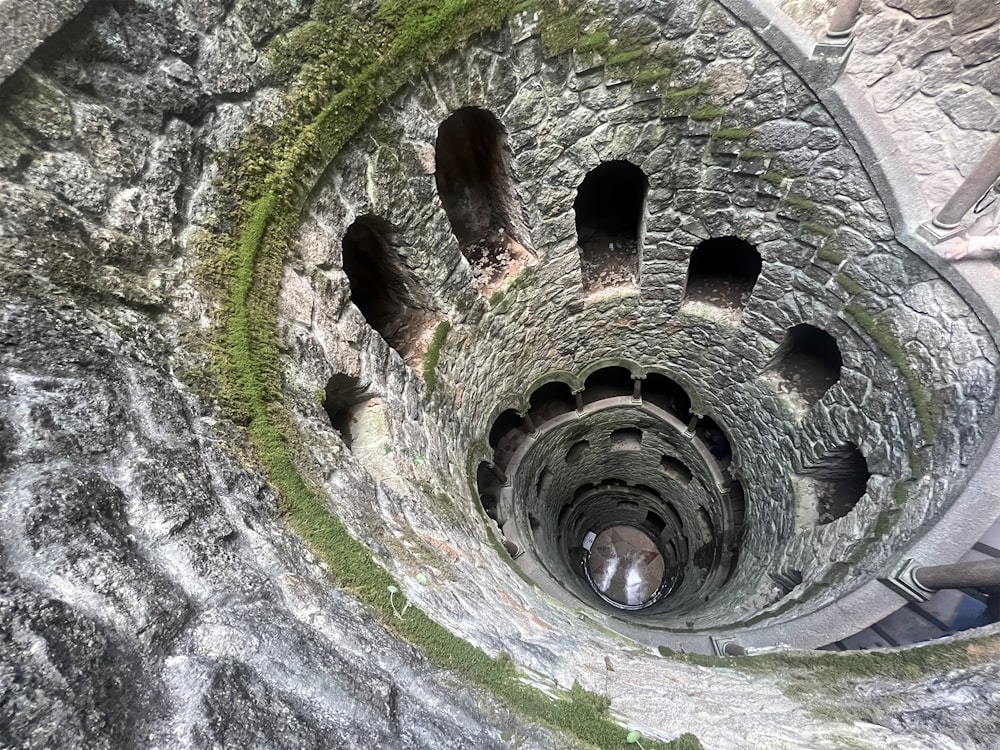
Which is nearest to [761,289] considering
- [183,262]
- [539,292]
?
[539,292]

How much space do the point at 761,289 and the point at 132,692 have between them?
5842 millimetres

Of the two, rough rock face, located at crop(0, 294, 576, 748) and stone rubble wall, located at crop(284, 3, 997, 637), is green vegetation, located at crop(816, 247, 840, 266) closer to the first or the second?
stone rubble wall, located at crop(284, 3, 997, 637)

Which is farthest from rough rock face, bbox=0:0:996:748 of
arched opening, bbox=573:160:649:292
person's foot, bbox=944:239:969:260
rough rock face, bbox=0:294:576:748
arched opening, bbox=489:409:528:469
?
arched opening, bbox=489:409:528:469

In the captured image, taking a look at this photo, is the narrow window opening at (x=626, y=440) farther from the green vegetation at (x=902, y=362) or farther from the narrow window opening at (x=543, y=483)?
the green vegetation at (x=902, y=362)

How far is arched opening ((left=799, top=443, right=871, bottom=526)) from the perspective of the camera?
5.87 metres

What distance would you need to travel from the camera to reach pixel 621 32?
12.3 feet

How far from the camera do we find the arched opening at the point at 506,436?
282 inches

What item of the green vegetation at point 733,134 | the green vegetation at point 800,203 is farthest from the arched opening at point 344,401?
the green vegetation at point 800,203

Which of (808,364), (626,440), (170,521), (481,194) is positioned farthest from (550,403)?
(170,521)

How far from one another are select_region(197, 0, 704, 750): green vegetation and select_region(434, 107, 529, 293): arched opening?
1050 mm

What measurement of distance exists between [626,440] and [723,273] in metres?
3.38

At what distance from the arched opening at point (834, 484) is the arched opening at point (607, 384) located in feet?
8.50

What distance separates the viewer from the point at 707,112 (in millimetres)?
4207

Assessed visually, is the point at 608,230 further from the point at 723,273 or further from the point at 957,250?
the point at 957,250
